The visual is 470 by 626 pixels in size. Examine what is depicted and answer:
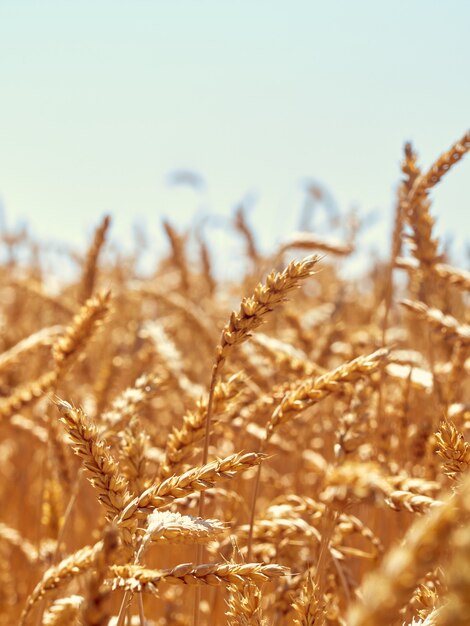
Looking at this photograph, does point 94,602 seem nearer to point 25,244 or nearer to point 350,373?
point 350,373

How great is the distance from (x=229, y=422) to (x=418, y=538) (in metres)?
1.34

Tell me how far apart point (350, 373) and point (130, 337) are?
1.66 metres

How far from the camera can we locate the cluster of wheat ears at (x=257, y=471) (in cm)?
70

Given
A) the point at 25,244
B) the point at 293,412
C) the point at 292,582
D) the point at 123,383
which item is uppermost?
the point at 25,244

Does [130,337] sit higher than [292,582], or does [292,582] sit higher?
[130,337]

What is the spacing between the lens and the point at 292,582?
50.5 inches

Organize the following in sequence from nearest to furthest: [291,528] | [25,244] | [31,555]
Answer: [291,528] → [31,555] → [25,244]

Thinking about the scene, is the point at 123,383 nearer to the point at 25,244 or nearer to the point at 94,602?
the point at 94,602

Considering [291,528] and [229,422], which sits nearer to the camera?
[291,528]

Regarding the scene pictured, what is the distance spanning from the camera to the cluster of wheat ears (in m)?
0.70

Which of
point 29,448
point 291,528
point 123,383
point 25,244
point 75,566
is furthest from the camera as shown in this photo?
point 25,244

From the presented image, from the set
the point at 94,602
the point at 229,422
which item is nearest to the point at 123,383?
the point at 229,422

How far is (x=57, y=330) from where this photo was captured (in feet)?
6.36

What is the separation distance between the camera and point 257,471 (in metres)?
1.26
